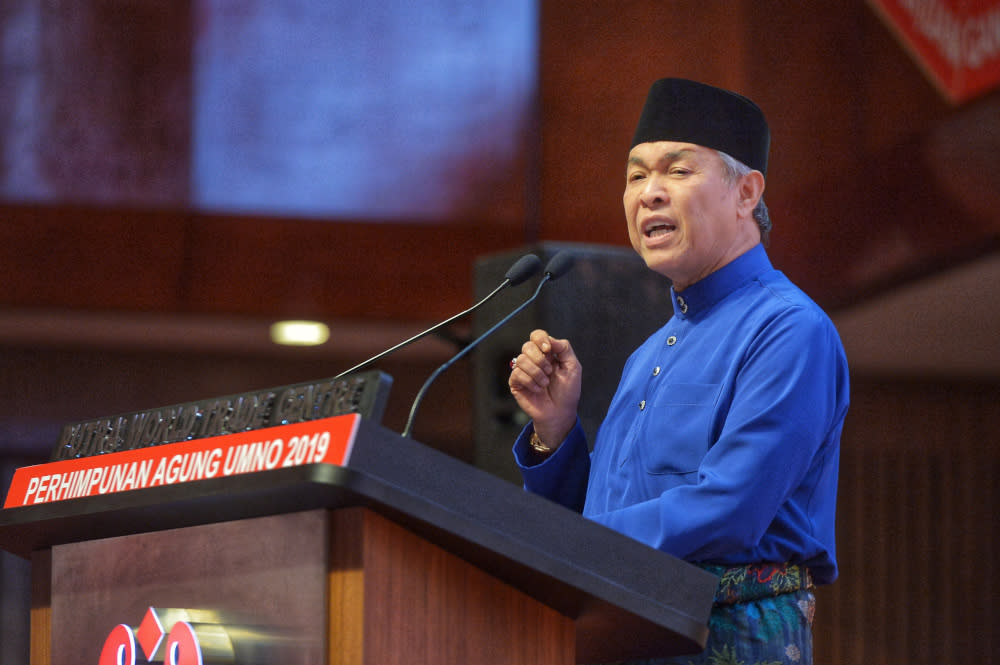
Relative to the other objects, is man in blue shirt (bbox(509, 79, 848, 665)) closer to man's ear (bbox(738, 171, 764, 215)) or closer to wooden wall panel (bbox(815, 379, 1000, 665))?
man's ear (bbox(738, 171, 764, 215))

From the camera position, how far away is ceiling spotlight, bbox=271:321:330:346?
5.77m

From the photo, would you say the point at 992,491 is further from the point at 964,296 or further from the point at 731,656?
the point at 731,656

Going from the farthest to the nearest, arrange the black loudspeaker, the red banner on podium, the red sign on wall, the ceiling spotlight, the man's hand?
the ceiling spotlight
the red sign on wall
the black loudspeaker
the man's hand
the red banner on podium

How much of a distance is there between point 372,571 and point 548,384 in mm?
665

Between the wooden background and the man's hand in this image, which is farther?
the wooden background

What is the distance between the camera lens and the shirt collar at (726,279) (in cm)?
186

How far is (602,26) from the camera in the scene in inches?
218

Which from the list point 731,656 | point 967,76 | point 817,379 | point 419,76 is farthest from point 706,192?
point 419,76

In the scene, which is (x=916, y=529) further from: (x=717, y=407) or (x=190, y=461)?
(x=190, y=461)

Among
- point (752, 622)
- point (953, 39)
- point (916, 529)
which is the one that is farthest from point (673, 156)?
point (916, 529)

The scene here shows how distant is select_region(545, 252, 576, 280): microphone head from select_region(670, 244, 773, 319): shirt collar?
0.57ft

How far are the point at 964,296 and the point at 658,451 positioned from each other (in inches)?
156

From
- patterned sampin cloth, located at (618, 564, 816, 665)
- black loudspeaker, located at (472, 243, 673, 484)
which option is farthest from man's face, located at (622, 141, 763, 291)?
black loudspeaker, located at (472, 243, 673, 484)

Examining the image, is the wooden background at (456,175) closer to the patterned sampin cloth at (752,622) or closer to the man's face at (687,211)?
the man's face at (687,211)
